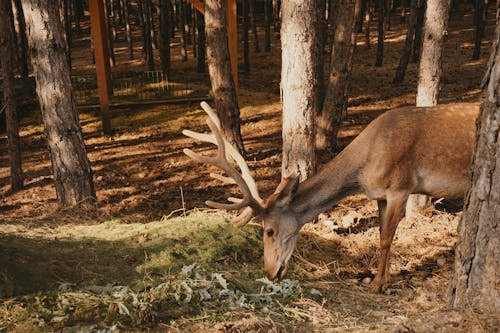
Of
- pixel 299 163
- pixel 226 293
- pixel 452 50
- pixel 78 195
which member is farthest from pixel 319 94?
pixel 452 50

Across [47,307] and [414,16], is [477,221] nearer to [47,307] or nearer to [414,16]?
[47,307]

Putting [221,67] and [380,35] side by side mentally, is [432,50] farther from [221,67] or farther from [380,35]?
[380,35]

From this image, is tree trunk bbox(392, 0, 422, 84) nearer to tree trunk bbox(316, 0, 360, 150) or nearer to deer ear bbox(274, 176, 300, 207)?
tree trunk bbox(316, 0, 360, 150)

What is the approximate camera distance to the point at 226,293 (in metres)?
4.47

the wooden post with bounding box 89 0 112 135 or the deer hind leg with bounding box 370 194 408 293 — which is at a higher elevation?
the wooden post with bounding box 89 0 112 135

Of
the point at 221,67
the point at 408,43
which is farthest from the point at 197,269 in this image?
the point at 408,43

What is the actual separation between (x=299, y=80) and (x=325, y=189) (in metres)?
1.79

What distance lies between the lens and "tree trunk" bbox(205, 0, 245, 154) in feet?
34.0

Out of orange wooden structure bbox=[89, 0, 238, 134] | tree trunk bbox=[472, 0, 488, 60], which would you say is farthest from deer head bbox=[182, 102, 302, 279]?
tree trunk bbox=[472, 0, 488, 60]

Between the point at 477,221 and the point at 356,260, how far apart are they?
3205mm

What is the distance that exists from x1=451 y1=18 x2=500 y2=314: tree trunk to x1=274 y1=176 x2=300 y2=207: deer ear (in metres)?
2.18

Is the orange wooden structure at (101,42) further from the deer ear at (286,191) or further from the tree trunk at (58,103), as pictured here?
the deer ear at (286,191)

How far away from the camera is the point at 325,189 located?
552 centimetres

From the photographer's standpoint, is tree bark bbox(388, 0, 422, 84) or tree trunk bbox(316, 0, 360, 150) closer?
tree trunk bbox(316, 0, 360, 150)
